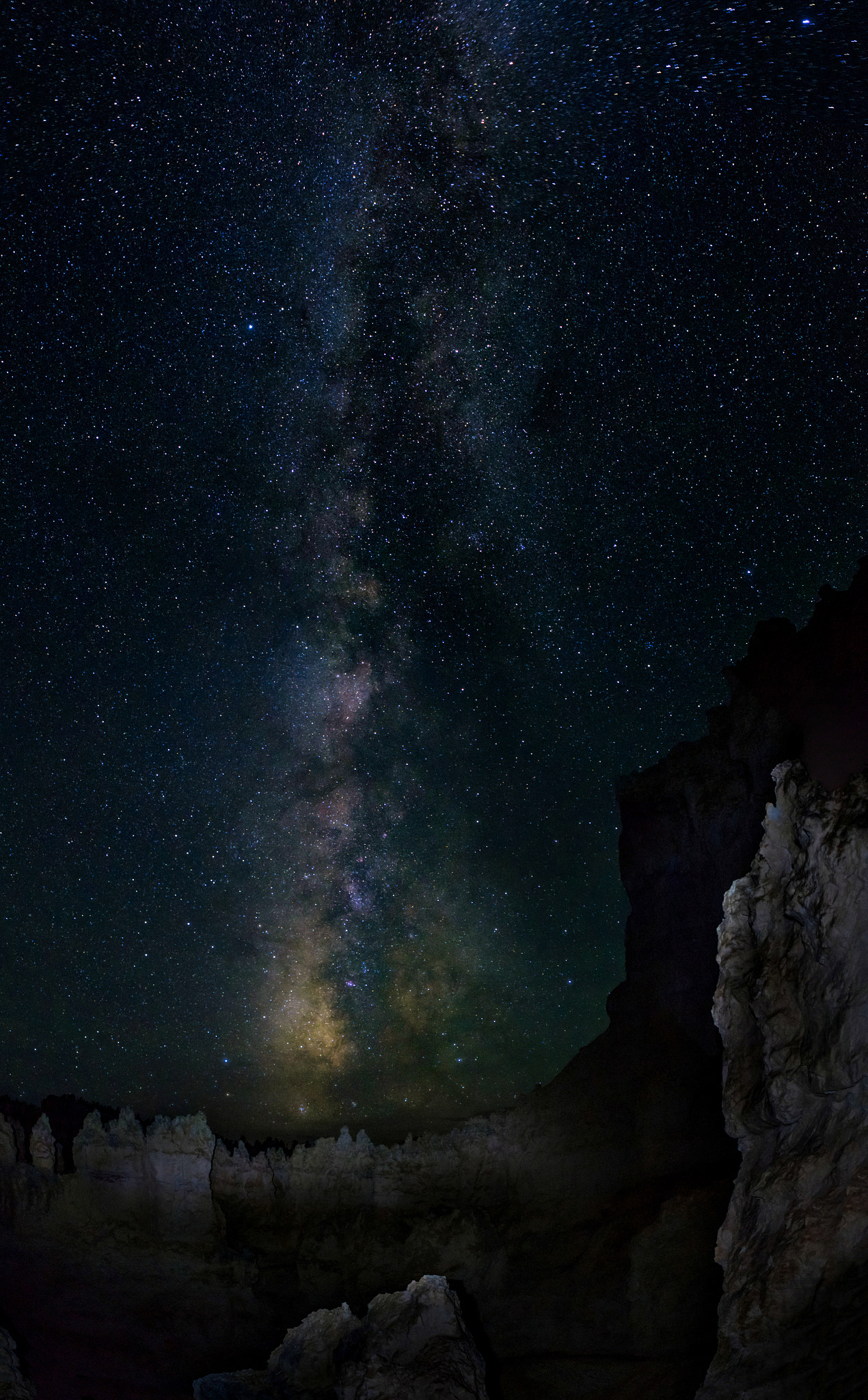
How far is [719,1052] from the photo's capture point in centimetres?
2378

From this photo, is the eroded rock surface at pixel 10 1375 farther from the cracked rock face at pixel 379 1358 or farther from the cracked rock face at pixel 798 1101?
the cracked rock face at pixel 798 1101

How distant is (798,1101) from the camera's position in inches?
435

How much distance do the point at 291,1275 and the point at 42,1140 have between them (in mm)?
10513

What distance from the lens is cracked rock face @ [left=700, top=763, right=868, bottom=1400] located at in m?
9.78

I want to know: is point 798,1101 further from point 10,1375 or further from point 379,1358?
point 10,1375

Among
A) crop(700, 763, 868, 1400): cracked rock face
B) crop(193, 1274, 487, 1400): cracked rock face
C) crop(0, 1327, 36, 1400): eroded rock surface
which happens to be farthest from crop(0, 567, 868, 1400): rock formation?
crop(700, 763, 868, 1400): cracked rock face

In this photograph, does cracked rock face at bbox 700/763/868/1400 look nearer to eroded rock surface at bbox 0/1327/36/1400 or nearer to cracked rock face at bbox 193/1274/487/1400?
cracked rock face at bbox 193/1274/487/1400

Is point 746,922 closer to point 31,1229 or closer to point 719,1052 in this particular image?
point 719,1052

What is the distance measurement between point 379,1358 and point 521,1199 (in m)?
16.1

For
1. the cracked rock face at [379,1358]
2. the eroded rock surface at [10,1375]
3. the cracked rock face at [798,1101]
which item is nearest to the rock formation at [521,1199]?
the eroded rock surface at [10,1375]

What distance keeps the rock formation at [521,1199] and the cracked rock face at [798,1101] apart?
5.49 metres

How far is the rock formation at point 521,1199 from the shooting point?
1984cm

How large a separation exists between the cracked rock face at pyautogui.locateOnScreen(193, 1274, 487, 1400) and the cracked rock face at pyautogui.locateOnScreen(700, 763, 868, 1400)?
5.57 meters

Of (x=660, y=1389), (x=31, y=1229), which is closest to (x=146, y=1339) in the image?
(x=31, y=1229)
